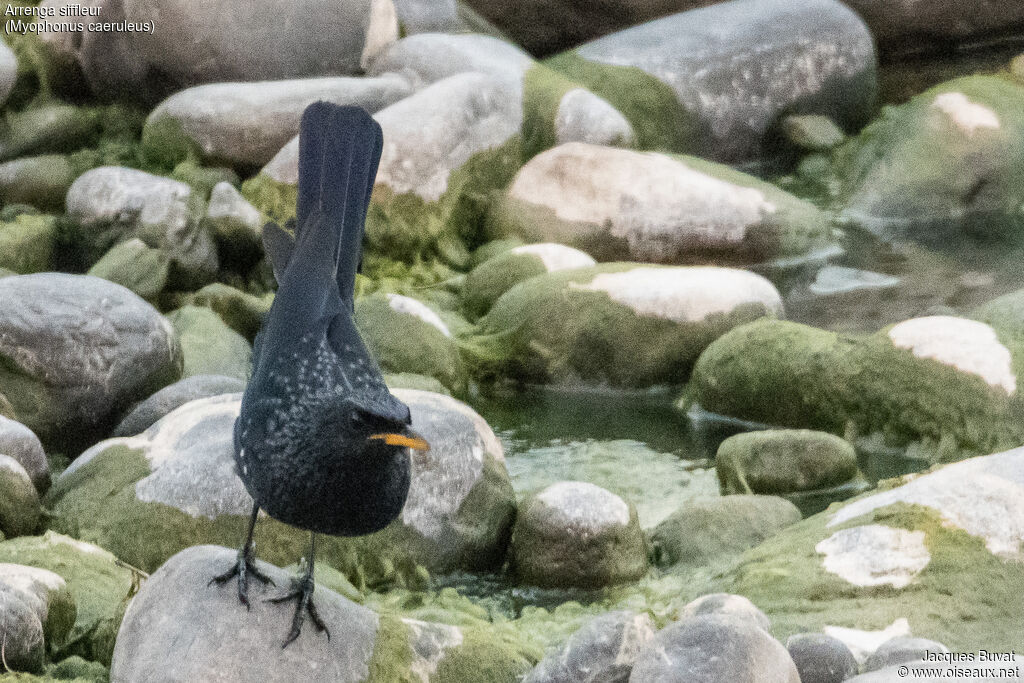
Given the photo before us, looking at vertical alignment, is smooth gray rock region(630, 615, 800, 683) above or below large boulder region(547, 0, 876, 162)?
above

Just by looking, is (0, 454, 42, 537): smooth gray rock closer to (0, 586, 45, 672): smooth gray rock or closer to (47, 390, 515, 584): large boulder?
(47, 390, 515, 584): large boulder

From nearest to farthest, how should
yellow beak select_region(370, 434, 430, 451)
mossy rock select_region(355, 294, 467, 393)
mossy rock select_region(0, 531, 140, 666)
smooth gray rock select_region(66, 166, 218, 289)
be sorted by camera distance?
yellow beak select_region(370, 434, 430, 451) → mossy rock select_region(0, 531, 140, 666) → mossy rock select_region(355, 294, 467, 393) → smooth gray rock select_region(66, 166, 218, 289)

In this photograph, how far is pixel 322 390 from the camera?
250cm

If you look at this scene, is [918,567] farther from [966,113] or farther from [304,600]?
[966,113]

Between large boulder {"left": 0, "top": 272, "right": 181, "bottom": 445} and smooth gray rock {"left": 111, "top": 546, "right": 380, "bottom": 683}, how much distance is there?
2383 mm

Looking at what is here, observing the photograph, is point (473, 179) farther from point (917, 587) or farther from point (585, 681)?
point (585, 681)

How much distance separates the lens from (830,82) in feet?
35.8

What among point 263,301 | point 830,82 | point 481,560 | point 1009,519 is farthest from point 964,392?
point 830,82

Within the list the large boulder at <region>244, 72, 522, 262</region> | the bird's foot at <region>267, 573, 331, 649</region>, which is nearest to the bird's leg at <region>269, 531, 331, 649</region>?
the bird's foot at <region>267, 573, 331, 649</region>

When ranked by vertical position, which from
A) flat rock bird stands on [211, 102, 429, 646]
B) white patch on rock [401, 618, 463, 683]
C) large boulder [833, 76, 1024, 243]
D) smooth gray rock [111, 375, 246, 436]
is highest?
flat rock bird stands on [211, 102, 429, 646]

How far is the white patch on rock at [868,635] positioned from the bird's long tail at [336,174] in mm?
1716

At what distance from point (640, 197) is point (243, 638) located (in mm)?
5834

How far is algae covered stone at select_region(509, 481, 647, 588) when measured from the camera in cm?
446

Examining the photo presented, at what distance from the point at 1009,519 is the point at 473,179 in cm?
530
